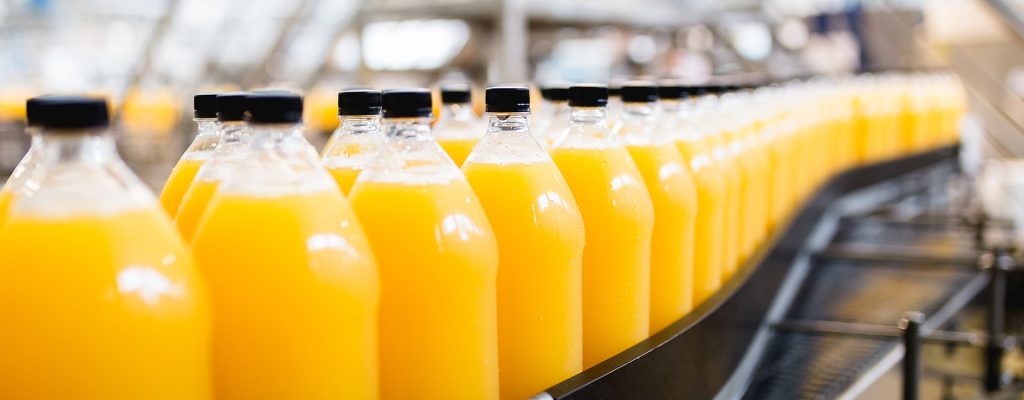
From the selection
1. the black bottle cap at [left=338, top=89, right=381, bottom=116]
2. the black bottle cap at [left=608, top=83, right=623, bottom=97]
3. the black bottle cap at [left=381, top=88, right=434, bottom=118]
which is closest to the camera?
the black bottle cap at [left=381, top=88, right=434, bottom=118]

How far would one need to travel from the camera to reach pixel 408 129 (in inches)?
30.7

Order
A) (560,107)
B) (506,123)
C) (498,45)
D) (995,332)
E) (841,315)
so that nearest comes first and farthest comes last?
(506,123) < (560,107) < (995,332) < (841,315) < (498,45)

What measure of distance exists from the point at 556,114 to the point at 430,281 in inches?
18.6

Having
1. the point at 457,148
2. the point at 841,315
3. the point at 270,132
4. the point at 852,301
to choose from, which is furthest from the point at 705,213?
the point at 852,301

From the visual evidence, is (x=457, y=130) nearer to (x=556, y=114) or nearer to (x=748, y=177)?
(x=556, y=114)

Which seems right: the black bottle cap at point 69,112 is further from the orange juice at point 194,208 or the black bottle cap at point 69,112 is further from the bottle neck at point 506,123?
the bottle neck at point 506,123

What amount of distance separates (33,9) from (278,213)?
8925 millimetres

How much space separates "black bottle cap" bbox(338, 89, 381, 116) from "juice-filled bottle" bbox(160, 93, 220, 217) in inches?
6.9

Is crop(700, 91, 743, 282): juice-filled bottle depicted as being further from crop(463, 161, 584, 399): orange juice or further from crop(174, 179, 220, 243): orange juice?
crop(174, 179, 220, 243): orange juice

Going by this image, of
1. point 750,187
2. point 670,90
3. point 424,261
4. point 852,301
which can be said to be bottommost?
point 852,301

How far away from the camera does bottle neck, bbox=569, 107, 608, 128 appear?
1.01 meters

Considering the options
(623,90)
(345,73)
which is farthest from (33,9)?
(623,90)

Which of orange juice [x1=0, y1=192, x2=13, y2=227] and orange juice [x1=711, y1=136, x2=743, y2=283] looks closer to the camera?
orange juice [x1=0, y1=192, x2=13, y2=227]

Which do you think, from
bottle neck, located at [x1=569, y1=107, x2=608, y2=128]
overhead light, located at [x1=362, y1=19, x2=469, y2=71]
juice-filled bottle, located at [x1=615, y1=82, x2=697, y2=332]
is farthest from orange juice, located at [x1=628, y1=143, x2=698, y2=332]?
overhead light, located at [x1=362, y1=19, x2=469, y2=71]
